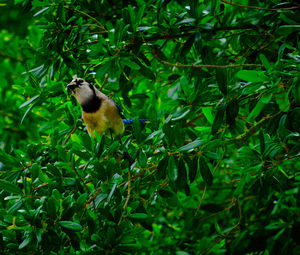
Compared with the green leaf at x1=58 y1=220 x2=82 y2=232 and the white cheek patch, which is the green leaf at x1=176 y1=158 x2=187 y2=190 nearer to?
the green leaf at x1=58 y1=220 x2=82 y2=232

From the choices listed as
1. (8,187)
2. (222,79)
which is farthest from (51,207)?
(222,79)

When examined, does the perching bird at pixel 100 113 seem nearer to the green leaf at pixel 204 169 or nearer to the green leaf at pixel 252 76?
the green leaf at pixel 204 169

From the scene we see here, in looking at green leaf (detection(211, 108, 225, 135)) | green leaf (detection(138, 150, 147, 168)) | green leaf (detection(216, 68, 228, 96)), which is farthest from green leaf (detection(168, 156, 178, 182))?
green leaf (detection(216, 68, 228, 96))

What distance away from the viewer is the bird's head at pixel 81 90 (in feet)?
8.83

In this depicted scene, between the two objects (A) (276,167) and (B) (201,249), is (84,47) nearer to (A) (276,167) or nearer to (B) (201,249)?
(A) (276,167)

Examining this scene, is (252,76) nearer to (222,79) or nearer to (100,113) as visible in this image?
(222,79)

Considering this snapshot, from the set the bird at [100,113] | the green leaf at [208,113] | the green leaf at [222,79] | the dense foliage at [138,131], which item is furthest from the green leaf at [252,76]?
the bird at [100,113]

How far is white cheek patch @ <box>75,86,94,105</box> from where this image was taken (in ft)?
9.07

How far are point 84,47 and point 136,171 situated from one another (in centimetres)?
100

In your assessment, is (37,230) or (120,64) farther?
(120,64)

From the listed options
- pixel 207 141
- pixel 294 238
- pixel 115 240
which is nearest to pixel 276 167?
pixel 207 141

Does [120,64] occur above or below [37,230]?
above

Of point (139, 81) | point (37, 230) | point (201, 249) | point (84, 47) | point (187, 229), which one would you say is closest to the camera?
point (37, 230)

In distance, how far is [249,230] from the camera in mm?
3623
